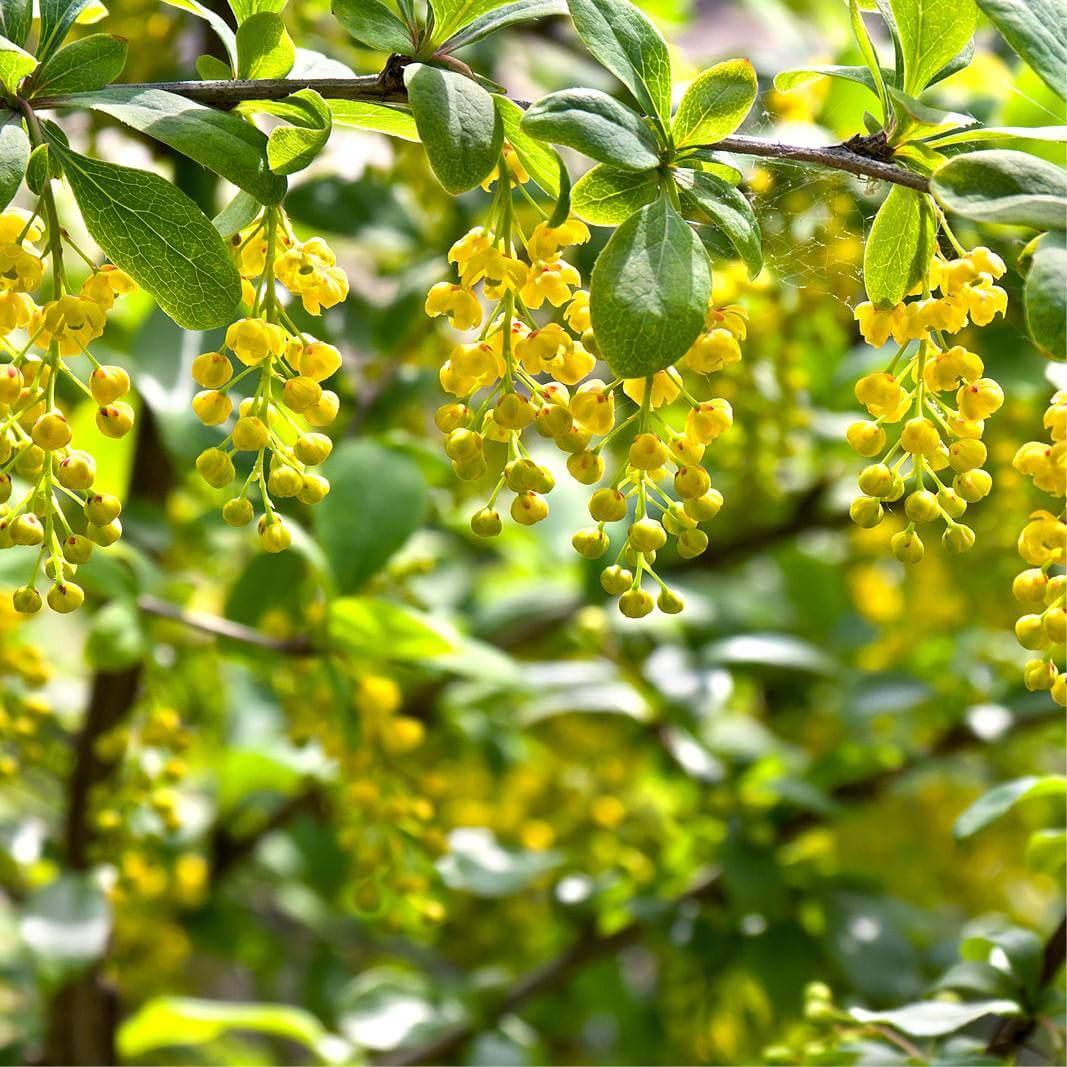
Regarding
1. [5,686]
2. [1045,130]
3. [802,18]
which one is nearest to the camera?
[1045,130]

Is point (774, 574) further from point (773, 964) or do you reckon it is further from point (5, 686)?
point (5, 686)

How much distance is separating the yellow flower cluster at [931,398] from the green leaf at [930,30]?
0.10 m

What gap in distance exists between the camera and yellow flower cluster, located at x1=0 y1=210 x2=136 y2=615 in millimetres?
606

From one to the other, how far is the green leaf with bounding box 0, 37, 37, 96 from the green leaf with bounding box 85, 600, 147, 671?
0.47 metres

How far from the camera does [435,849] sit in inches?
42.9

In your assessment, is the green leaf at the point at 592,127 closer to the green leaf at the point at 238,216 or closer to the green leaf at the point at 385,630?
the green leaf at the point at 238,216

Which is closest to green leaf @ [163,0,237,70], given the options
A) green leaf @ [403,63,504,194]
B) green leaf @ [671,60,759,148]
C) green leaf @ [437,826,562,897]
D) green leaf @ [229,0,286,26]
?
green leaf @ [229,0,286,26]

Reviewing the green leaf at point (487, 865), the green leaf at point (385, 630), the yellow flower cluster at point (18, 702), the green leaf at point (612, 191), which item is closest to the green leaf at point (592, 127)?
the green leaf at point (612, 191)

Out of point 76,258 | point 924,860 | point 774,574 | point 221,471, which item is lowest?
point 924,860

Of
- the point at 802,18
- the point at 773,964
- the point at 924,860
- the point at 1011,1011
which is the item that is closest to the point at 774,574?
the point at 924,860

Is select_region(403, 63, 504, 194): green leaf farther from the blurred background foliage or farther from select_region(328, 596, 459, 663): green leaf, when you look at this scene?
select_region(328, 596, 459, 663): green leaf

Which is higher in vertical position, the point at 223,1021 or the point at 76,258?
the point at 76,258

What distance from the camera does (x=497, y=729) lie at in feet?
5.01

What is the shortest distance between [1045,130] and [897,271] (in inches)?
3.5
